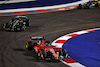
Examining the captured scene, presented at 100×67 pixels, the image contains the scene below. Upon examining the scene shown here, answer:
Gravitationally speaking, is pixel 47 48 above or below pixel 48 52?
above

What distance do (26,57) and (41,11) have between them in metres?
12.2

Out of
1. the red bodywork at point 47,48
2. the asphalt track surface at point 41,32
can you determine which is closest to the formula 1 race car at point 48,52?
the red bodywork at point 47,48

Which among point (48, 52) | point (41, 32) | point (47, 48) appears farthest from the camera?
point (41, 32)

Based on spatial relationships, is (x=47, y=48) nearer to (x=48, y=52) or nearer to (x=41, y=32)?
(x=48, y=52)

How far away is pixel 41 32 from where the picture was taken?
44.2 feet

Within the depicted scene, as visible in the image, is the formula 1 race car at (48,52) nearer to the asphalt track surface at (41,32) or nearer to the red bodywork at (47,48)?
the red bodywork at (47,48)

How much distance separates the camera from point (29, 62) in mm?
8617

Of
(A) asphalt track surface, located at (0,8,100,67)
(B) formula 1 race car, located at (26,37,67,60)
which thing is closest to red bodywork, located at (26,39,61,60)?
(B) formula 1 race car, located at (26,37,67,60)

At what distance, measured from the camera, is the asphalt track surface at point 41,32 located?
8.70 m

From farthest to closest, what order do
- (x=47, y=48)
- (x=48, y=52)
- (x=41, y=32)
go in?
(x=41, y=32)
(x=47, y=48)
(x=48, y=52)

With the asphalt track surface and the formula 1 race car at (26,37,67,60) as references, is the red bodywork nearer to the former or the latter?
the formula 1 race car at (26,37,67,60)

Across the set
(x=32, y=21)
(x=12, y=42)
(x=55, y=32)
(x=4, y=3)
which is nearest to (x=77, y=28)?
(x=55, y=32)

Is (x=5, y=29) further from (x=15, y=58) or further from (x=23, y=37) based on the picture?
(x=15, y=58)

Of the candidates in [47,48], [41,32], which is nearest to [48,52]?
[47,48]
